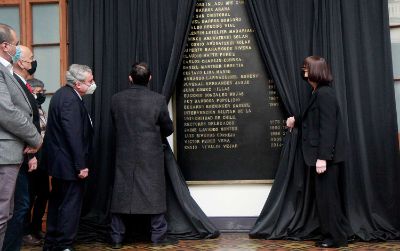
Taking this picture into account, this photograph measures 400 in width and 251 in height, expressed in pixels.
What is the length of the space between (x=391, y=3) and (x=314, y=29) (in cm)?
89

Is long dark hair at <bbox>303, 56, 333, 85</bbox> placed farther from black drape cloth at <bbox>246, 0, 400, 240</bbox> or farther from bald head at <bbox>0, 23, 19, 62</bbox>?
bald head at <bbox>0, 23, 19, 62</bbox>

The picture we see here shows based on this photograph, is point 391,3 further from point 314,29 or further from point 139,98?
point 139,98

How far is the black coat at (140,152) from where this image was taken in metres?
4.45

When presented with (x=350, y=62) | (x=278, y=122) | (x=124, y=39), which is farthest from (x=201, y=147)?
(x=350, y=62)

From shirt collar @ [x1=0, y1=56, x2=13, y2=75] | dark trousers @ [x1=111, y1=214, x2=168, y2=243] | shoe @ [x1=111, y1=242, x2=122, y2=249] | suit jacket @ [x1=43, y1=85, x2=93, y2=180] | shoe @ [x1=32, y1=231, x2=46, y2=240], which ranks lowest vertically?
shoe @ [x1=111, y1=242, x2=122, y2=249]

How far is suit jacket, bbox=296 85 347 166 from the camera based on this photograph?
13.9 feet

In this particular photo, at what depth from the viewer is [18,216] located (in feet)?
11.9

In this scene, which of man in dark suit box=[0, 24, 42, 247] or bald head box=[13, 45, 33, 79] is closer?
man in dark suit box=[0, 24, 42, 247]

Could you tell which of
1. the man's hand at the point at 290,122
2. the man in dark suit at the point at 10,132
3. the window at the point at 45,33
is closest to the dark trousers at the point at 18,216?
the man in dark suit at the point at 10,132

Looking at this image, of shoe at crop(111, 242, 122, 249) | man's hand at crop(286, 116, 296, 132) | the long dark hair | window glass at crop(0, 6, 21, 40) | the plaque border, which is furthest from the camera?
window glass at crop(0, 6, 21, 40)

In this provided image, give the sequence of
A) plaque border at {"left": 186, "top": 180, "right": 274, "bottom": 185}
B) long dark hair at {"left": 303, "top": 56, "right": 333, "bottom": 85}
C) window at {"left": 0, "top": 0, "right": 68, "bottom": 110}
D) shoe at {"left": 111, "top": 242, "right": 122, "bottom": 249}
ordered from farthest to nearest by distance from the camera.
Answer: window at {"left": 0, "top": 0, "right": 68, "bottom": 110} → plaque border at {"left": 186, "top": 180, "right": 274, "bottom": 185} → shoe at {"left": 111, "top": 242, "right": 122, "bottom": 249} → long dark hair at {"left": 303, "top": 56, "right": 333, "bottom": 85}

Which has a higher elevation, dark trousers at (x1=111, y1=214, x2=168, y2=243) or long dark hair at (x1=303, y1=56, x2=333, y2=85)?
long dark hair at (x1=303, y1=56, x2=333, y2=85)

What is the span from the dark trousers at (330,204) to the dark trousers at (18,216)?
247 cm

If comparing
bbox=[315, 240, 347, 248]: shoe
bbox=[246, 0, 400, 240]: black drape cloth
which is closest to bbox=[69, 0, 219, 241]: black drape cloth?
bbox=[246, 0, 400, 240]: black drape cloth
